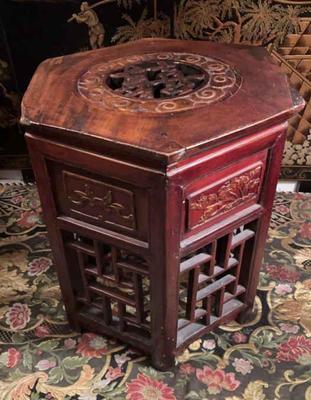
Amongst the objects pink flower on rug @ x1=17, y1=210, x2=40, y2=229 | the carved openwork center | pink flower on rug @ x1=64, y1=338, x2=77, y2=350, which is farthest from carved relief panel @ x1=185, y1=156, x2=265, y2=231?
pink flower on rug @ x1=17, y1=210, x2=40, y2=229

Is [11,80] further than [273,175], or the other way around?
[11,80]

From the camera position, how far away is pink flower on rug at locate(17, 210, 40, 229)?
1.68 metres

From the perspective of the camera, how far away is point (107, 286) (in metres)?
1.16

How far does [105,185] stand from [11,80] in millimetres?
924

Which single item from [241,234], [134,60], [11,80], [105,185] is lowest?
[241,234]

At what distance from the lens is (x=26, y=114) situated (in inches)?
34.9

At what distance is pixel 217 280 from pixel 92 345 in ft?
1.31

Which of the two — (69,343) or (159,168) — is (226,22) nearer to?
(159,168)

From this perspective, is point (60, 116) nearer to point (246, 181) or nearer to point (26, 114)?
point (26, 114)

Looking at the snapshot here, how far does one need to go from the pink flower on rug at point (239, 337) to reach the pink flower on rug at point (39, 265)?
0.65 m

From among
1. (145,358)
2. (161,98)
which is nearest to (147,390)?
(145,358)

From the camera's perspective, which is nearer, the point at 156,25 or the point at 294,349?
the point at 294,349

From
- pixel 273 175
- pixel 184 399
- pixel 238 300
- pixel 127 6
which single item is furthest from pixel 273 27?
pixel 184 399

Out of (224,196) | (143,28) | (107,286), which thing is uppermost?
(143,28)
